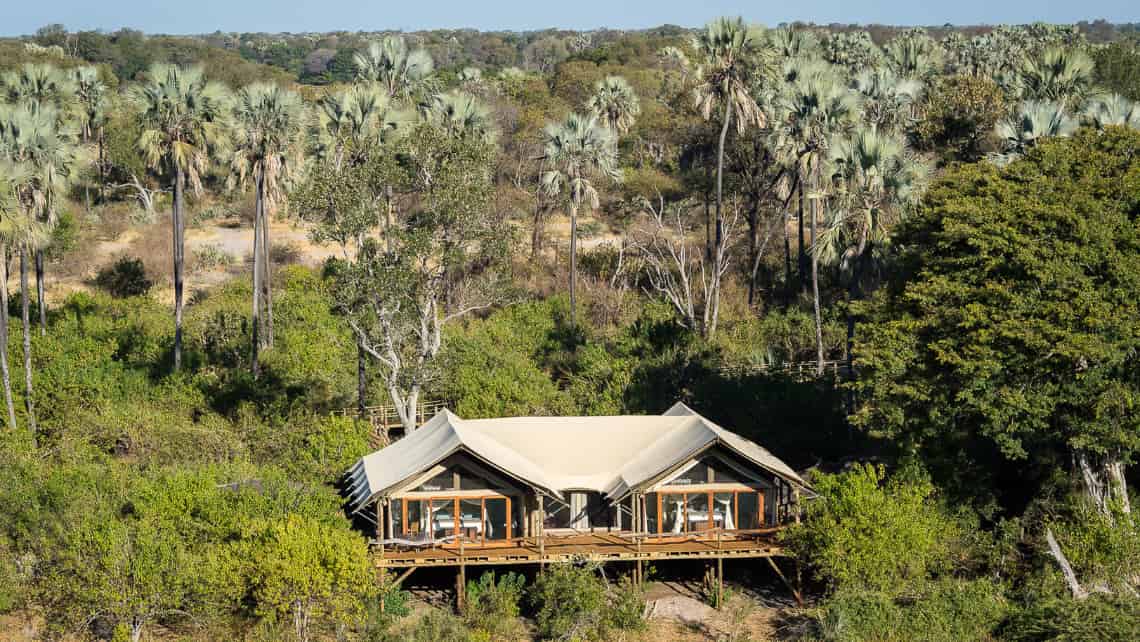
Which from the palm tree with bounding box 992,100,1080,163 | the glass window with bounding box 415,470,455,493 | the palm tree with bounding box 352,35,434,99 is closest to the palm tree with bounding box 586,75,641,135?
the palm tree with bounding box 352,35,434,99

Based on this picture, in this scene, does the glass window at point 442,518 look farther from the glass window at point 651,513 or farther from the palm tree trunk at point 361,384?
the palm tree trunk at point 361,384

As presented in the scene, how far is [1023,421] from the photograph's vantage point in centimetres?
2527

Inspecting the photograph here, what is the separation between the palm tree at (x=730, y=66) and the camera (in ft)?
131

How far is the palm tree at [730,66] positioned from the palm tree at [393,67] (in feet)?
44.5

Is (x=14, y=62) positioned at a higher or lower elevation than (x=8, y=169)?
higher

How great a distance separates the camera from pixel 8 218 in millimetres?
29891

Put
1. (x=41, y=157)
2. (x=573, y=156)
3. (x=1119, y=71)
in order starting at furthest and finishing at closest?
(x=1119, y=71) < (x=573, y=156) < (x=41, y=157)

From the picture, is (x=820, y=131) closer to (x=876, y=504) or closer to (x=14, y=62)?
(x=876, y=504)

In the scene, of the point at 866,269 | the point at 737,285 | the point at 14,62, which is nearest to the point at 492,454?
the point at 866,269

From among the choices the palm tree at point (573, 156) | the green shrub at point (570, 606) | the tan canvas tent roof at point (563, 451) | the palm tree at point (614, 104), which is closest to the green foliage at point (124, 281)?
the palm tree at point (573, 156)

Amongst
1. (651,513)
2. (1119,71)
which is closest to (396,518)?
(651,513)

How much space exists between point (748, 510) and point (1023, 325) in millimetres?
7105

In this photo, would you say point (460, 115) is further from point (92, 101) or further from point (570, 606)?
point (92, 101)

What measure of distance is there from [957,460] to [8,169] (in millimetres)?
24801
